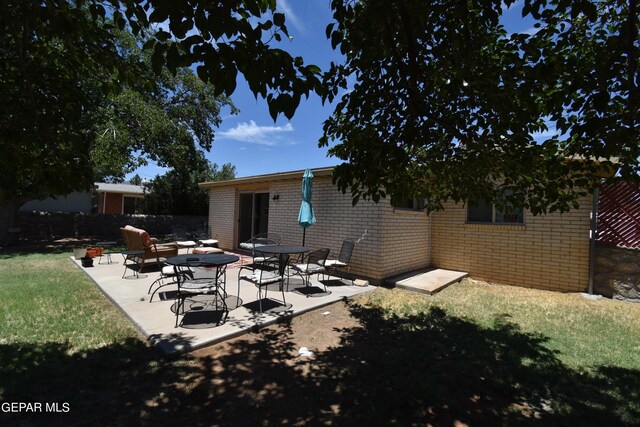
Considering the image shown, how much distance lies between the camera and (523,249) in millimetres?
8055

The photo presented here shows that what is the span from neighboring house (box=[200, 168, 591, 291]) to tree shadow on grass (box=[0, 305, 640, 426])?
3.92 m

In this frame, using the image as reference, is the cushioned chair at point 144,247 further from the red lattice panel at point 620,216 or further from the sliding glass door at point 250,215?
the red lattice panel at point 620,216

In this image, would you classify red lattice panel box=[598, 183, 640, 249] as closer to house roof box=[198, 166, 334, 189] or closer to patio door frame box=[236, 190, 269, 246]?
house roof box=[198, 166, 334, 189]

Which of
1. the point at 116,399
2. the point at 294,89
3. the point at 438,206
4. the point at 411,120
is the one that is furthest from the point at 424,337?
the point at 294,89

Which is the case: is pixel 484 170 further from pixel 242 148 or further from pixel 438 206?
pixel 242 148

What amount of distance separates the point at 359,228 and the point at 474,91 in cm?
514

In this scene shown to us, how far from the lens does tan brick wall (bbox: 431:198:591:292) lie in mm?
7375

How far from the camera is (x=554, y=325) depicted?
17.2ft

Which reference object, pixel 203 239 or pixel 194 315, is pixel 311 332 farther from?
pixel 203 239

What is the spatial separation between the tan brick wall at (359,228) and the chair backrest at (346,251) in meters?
0.47

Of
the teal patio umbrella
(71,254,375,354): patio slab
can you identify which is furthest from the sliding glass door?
the teal patio umbrella

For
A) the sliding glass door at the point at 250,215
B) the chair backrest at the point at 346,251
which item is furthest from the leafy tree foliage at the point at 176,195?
the chair backrest at the point at 346,251

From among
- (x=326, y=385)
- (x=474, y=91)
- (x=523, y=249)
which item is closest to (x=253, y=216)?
(x=523, y=249)

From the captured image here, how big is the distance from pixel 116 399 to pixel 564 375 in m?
4.68
